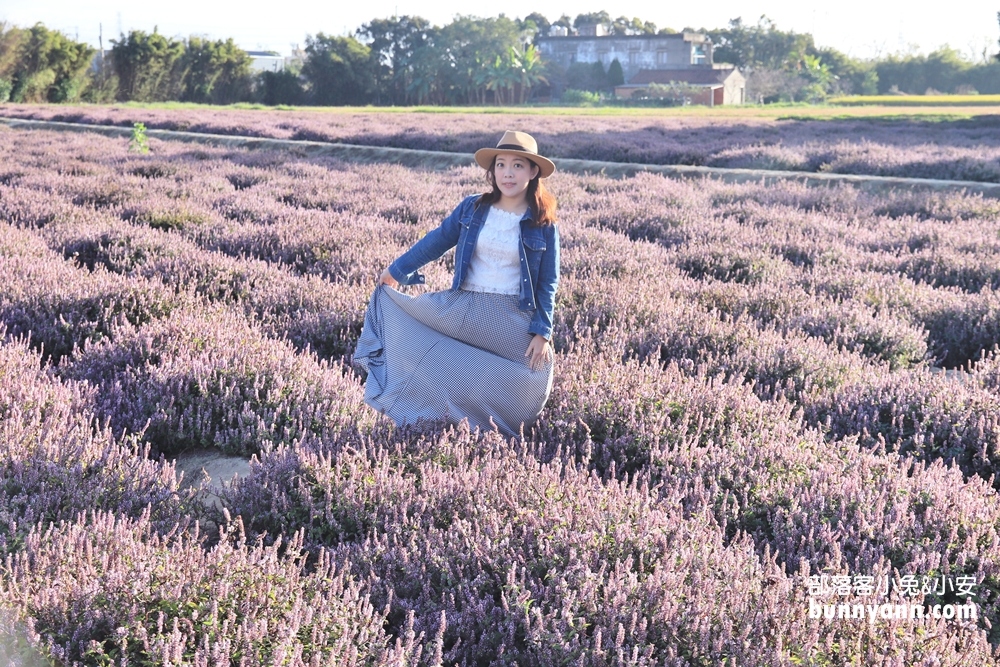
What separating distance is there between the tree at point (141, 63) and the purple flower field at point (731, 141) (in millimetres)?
26422

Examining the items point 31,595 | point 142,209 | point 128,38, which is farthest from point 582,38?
point 31,595

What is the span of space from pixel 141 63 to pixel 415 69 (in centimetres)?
2575

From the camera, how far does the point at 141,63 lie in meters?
52.6

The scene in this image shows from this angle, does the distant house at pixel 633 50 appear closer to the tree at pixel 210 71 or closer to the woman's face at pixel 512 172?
the tree at pixel 210 71

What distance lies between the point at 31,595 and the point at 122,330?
2522mm

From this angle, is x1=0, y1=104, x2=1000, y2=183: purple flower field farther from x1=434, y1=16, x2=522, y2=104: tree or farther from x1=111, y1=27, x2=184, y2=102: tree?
x1=434, y1=16, x2=522, y2=104: tree

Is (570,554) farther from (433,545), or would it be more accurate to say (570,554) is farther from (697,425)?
(697,425)

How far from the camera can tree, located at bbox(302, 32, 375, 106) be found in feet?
201

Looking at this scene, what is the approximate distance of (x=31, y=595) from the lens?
77.9 inches

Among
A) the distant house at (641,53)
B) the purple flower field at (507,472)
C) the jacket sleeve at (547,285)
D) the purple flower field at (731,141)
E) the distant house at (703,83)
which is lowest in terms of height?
the purple flower field at (507,472)

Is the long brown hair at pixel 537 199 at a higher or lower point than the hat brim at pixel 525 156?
lower

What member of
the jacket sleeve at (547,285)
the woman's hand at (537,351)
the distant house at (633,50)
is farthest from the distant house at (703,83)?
the woman's hand at (537,351)

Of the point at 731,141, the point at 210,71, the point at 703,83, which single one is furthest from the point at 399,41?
the point at 731,141

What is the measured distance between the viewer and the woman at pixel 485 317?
138 inches
